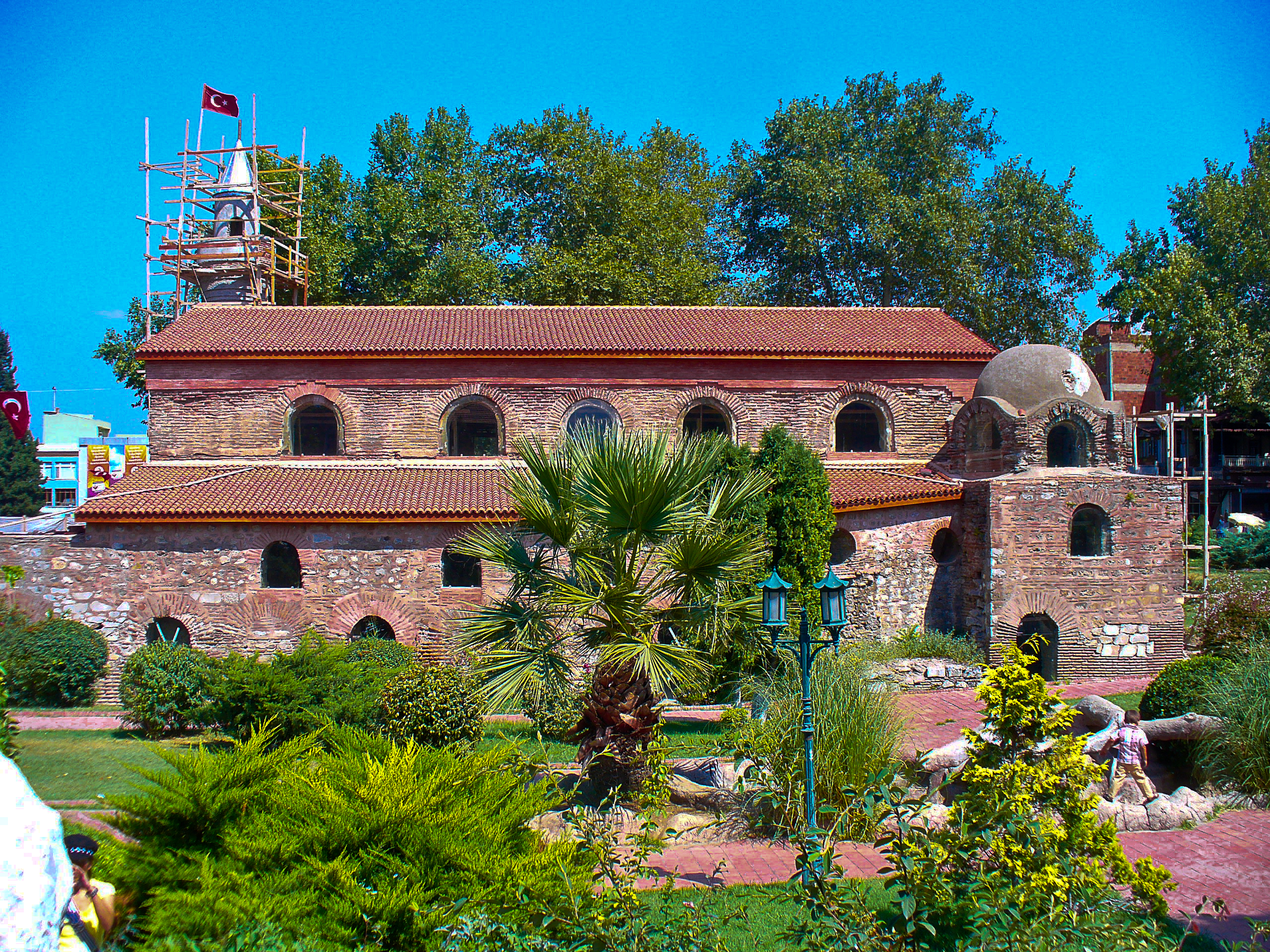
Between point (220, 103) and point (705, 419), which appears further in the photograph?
point (220, 103)

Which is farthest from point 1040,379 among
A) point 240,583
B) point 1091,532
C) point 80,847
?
point 80,847

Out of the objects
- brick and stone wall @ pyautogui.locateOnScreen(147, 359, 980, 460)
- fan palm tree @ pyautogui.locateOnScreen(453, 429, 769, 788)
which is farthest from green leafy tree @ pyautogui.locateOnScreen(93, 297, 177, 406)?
fan palm tree @ pyautogui.locateOnScreen(453, 429, 769, 788)

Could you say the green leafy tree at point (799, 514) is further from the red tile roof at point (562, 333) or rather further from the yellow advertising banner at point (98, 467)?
the yellow advertising banner at point (98, 467)

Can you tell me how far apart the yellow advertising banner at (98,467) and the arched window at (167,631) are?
16.2m

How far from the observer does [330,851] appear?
5477 millimetres

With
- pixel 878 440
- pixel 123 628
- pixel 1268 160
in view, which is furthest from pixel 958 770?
pixel 1268 160

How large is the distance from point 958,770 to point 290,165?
116ft

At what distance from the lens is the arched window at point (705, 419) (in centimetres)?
1950

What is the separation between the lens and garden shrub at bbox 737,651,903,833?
888 centimetres

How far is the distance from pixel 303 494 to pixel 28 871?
14.2m

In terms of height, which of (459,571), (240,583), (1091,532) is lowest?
(240,583)

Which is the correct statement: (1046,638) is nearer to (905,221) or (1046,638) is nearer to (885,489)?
(885,489)

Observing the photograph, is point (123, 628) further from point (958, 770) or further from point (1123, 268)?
point (1123, 268)

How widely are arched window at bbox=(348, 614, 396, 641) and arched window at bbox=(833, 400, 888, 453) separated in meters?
11.1
